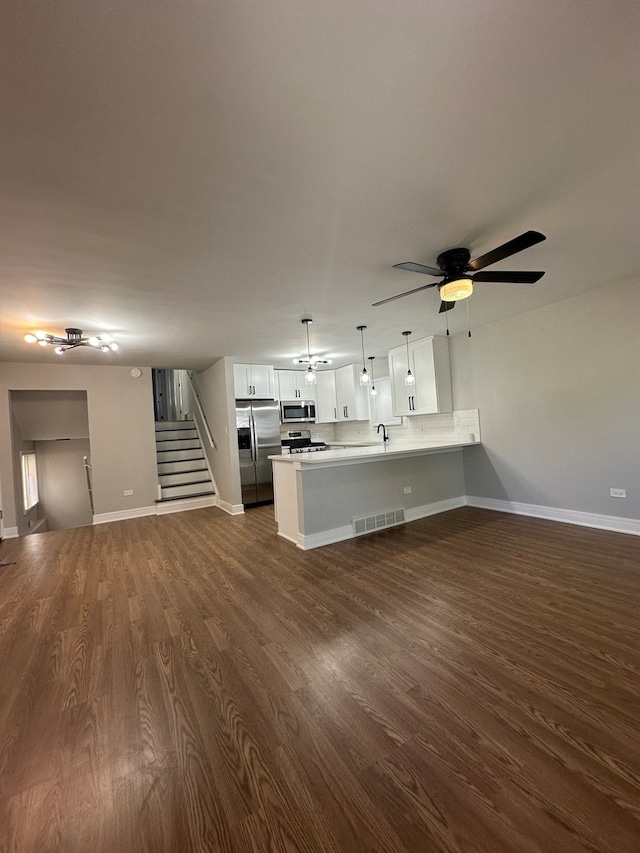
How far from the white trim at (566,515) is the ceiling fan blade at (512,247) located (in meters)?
3.26

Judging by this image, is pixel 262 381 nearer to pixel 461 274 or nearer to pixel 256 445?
pixel 256 445

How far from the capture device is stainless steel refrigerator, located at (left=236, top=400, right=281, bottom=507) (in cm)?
584

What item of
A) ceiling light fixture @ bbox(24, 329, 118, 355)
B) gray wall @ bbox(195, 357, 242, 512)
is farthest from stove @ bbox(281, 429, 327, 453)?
ceiling light fixture @ bbox(24, 329, 118, 355)

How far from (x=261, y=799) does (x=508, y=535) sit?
3.43m

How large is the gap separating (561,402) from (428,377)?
1.74 meters

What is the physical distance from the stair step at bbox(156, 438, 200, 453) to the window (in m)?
2.26

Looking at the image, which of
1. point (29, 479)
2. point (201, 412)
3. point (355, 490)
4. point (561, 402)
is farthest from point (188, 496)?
point (561, 402)

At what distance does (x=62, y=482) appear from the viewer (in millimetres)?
7543

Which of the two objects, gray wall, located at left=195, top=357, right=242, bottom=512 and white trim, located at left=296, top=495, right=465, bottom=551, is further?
gray wall, located at left=195, top=357, right=242, bottom=512

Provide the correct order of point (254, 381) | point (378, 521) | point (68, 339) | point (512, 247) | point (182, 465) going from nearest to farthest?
point (512, 247) → point (68, 339) → point (378, 521) → point (254, 381) → point (182, 465)

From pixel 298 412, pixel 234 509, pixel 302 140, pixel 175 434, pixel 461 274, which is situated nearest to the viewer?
pixel 302 140

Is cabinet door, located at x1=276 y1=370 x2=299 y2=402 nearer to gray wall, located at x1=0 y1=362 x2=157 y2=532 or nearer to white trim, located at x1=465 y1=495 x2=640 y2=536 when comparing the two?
gray wall, located at x1=0 y1=362 x2=157 y2=532

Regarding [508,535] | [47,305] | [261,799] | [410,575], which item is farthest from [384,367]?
[261,799]

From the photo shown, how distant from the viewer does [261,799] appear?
1174mm
